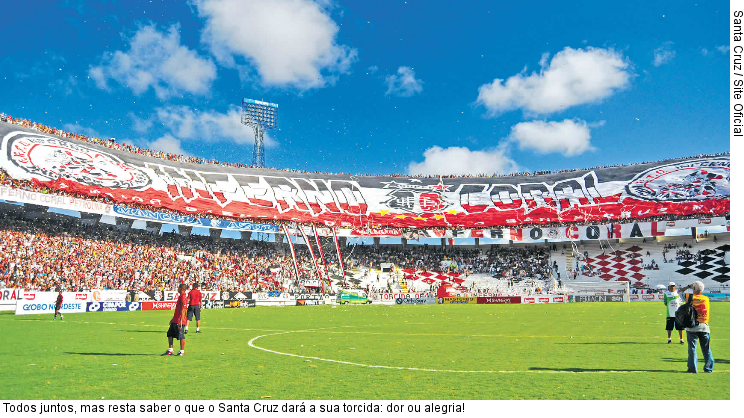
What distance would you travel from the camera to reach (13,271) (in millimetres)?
37125

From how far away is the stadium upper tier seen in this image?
176 feet

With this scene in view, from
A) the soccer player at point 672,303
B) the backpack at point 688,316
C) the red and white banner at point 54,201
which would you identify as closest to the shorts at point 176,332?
the backpack at point 688,316

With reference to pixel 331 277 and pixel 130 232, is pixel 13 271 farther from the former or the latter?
pixel 331 277

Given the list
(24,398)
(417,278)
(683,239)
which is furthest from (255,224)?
(24,398)

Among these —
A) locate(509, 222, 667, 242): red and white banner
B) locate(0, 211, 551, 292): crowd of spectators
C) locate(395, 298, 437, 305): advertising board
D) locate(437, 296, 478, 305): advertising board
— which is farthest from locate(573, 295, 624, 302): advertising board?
locate(395, 298, 437, 305): advertising board

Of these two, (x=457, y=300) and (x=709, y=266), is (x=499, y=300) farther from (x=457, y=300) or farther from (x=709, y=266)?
(x=709, y=266)

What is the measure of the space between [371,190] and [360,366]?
62736 mm

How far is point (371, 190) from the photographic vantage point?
243 ft

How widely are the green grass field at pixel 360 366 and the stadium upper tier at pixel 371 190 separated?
38.4 meters

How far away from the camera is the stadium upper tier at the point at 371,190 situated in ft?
176

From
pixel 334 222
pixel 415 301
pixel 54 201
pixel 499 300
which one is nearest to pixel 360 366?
pixel 54 201

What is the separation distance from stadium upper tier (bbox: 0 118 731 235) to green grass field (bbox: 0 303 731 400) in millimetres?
38448

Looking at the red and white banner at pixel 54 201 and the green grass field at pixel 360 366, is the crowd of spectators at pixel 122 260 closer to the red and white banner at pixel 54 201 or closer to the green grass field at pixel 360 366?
the red and white banner at pixel 54 201

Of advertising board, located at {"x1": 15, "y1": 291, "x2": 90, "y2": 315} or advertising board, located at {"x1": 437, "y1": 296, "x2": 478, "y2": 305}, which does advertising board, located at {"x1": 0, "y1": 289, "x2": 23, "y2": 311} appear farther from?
advertising board, located at {"x1": 437, "y1": 296, "x2": 478, "y2": 305}
